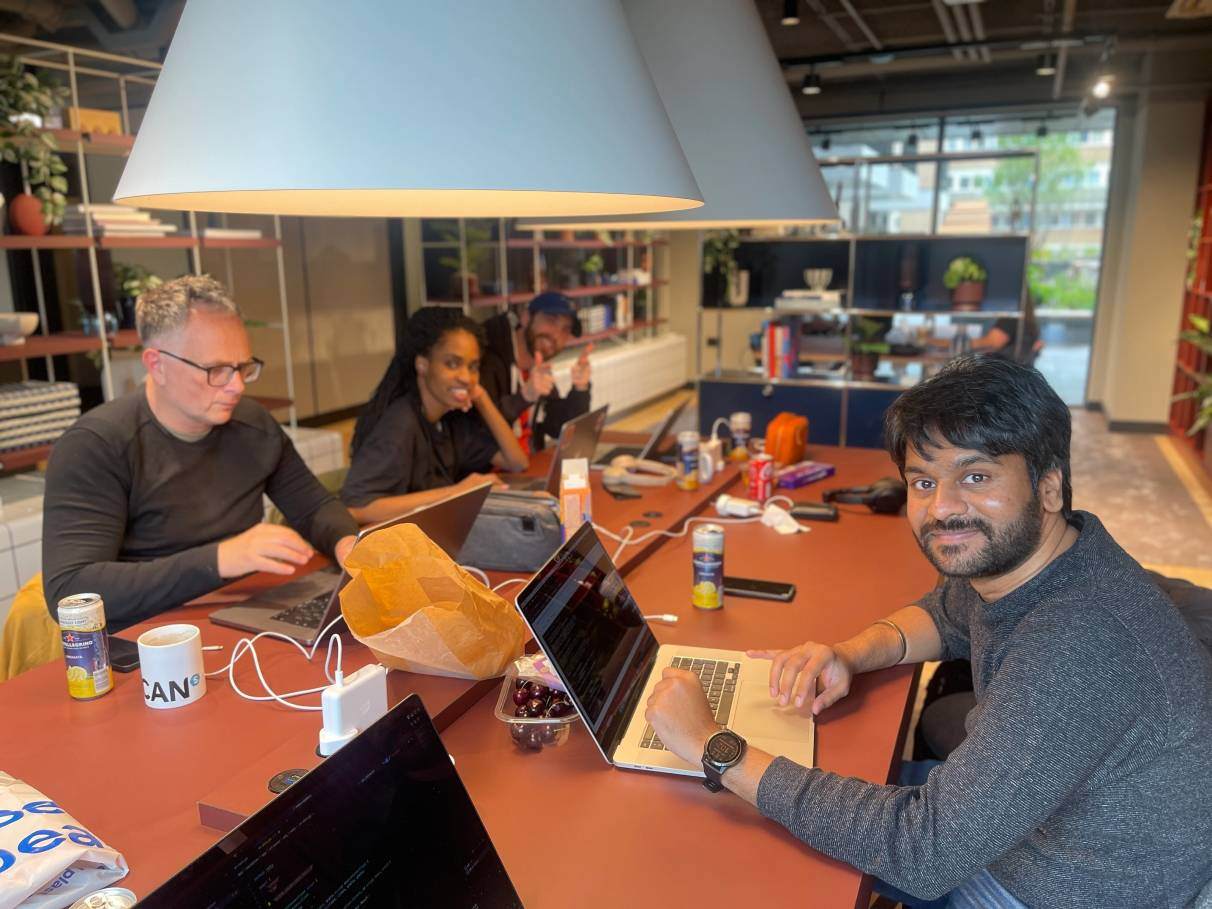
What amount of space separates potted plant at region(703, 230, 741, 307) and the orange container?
2.79 metres

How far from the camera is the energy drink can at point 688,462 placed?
271 cm

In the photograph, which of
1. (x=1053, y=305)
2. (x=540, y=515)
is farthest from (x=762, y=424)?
(x=1053, y=305)

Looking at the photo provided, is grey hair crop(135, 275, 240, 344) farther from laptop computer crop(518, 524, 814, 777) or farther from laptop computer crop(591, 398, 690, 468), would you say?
laptop computer crop(591, 398, 690, 468)

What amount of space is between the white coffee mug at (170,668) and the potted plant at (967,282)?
15.8 ft

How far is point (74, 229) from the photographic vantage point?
12.4 ft

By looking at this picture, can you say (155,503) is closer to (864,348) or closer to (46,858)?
(46,858)

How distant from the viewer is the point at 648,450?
2.97 metres

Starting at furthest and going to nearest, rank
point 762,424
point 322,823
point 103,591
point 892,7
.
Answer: point 892,7
point 762,424
point 103,591
point 322,823

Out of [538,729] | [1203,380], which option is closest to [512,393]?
[538,729]

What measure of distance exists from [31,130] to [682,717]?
3534 millimetres

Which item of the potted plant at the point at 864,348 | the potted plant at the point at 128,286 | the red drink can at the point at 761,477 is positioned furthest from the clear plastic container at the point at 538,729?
the potted plant at the point at 864,348

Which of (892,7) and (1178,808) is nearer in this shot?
(1178,808)

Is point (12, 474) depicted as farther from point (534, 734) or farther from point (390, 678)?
point (534, 734)

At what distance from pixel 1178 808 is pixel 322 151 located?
3.97ft
